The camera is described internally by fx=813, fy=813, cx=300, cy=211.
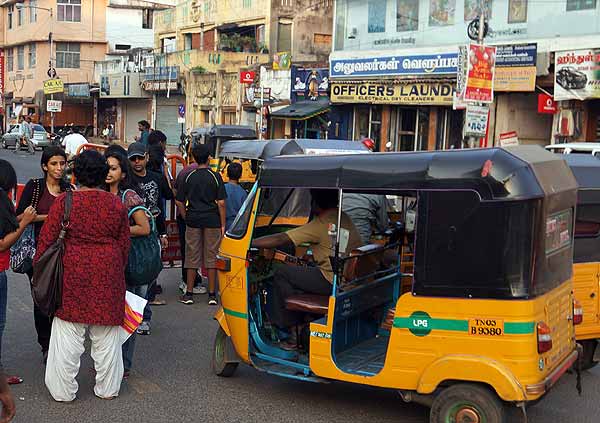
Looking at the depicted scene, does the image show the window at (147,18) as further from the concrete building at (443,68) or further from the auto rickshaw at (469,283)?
the auto rickshaw at (469,283)

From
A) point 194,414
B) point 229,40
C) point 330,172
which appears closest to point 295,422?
point 194,414

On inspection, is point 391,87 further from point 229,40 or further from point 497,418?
point 497,418

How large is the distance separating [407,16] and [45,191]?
21.2 metres

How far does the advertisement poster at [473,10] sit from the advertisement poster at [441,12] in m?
0.55

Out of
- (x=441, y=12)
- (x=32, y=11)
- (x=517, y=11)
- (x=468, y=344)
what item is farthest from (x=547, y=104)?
(x=32, y=11)

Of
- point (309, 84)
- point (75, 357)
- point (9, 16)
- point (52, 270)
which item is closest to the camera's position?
point (52, 270)

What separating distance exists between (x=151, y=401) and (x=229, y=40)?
1479 inches

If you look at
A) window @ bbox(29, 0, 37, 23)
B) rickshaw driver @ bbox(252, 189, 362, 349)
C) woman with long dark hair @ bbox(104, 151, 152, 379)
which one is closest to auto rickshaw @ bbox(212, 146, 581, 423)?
rickshaw driver @ bbox(252, 189, 362, 349)

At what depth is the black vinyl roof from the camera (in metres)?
4.70

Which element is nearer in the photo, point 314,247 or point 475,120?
point 314,247

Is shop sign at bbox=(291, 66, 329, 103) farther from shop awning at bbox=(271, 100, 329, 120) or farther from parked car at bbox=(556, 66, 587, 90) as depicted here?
parked car at bbox=(556, 66, 587, 90)

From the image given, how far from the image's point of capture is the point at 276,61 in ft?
109

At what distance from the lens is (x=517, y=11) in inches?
888

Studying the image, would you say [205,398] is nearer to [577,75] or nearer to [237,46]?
[577,75]
